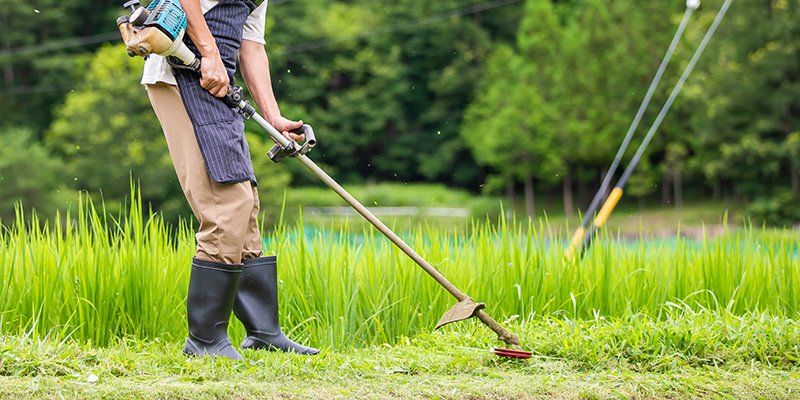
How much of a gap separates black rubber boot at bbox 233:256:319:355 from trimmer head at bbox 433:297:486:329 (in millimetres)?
493

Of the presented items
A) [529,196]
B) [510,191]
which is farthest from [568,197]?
[510,191]

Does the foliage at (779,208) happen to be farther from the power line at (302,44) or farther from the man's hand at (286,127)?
the man's hand at (286,127)

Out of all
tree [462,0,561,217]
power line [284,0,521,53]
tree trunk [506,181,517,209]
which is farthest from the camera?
tree trunk [506,181,517,209]

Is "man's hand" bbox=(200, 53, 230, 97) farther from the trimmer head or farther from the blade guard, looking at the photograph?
the trimmer head

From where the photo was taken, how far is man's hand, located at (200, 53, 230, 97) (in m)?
1.98

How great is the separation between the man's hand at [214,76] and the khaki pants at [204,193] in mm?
126

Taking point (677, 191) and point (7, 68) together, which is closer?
point (7, 68)

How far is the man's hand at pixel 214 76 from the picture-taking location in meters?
1.98

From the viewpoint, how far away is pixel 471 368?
2.12m

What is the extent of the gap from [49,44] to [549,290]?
25.0 meters

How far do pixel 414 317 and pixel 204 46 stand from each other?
1.43 m

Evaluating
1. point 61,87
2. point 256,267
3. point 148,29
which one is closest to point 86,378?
point 256,267

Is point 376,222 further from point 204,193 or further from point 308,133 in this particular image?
point 204,193

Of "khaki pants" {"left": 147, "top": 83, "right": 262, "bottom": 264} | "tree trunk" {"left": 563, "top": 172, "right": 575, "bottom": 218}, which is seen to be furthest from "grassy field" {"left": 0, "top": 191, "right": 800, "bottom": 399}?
"tree trunk" {"left": 563, "top": 172, "right": 575, "bottom": 218}
